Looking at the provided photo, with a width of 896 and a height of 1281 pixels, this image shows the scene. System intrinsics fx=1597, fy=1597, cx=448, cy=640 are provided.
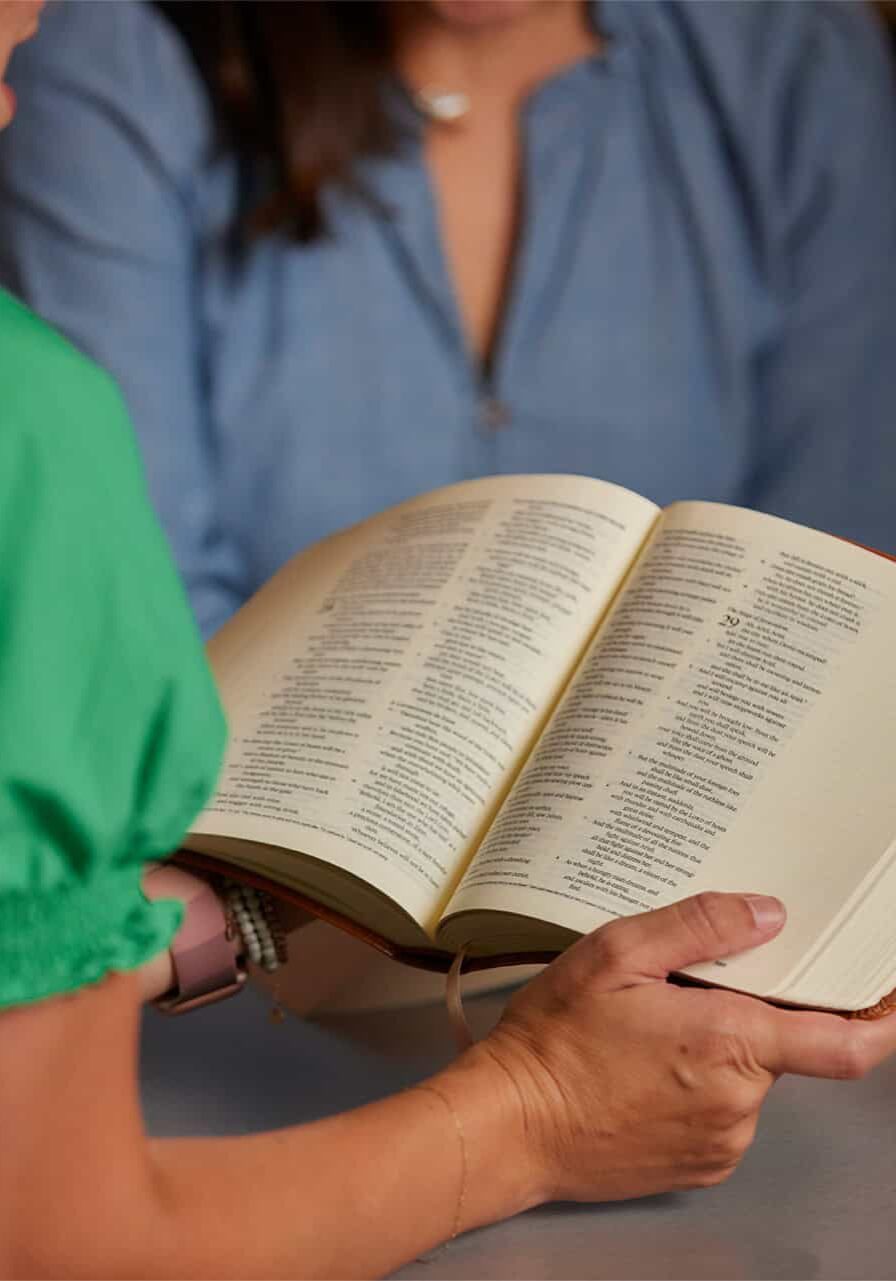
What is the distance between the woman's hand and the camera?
0.61 m

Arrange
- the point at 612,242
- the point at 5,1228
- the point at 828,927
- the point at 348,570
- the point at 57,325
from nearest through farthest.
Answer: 1. the point at 5,1228
2. the point at 828,927
3. the point at 348,570
4. the point at 57,325
5. the point at 612,242

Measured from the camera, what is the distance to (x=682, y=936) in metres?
0.61

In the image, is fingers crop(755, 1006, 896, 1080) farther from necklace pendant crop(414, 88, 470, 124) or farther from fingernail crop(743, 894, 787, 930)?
necklace pendant crop(414, 88, 470, 124)

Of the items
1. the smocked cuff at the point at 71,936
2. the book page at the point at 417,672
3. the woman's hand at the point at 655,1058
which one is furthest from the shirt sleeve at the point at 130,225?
the smocked cuff at the point at 71,936

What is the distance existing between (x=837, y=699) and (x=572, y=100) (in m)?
0.93

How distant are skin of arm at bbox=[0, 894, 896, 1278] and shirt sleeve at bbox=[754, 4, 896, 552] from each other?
0.89 metres

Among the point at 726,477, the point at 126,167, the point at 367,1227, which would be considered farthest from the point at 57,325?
the point at 367,1227

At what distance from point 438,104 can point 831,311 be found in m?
0.41

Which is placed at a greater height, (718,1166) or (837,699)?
(837,699)

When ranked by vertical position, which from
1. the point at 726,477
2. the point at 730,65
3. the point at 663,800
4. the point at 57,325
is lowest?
the point at 57,325

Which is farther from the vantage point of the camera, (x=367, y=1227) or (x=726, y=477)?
(x=726, y=477)

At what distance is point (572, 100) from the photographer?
145 cm

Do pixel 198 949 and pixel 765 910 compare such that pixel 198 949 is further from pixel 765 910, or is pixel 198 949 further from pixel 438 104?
pixel 438 104

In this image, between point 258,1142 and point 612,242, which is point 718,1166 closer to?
point 258,1142
